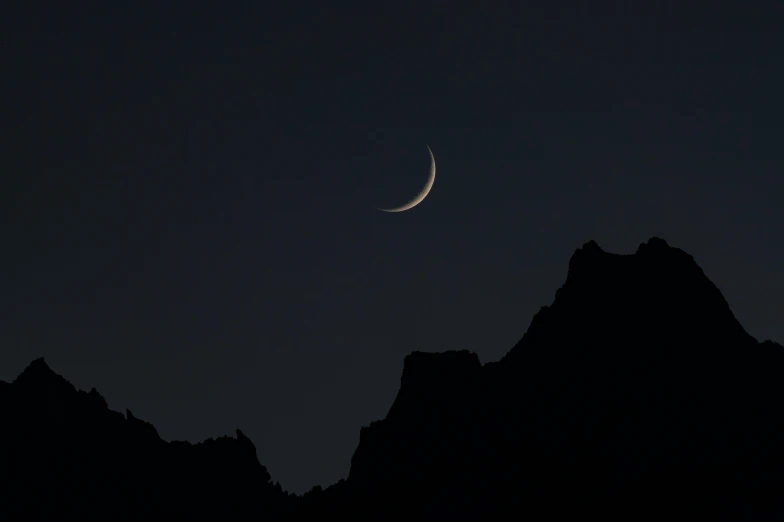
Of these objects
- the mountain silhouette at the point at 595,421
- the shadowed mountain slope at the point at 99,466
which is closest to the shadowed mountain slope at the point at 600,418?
the mountain silhouette at the point at 595,421

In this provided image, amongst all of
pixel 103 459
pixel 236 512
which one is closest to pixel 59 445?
pixel 103 459

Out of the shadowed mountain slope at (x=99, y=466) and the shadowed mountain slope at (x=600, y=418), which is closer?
the shadowed mountain slope at (x=600, y=418)

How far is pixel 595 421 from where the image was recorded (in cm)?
9169

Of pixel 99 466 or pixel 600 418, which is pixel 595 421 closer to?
pixel 600 418

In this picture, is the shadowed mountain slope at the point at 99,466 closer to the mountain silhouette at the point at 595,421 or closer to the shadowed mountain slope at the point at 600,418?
the mountain silhouette at the point at 595,421

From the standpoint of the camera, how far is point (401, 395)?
4240 inches

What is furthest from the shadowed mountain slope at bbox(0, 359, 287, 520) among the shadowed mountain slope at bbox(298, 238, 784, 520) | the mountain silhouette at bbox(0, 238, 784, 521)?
the shadowed mountain slope at bbox(298, 238, 784, 520)

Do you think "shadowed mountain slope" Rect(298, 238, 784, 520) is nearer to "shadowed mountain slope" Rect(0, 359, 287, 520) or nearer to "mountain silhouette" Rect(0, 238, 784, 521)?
"mountain silhouette" Rect(0, 238, 784, 521)

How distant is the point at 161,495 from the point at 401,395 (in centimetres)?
4606

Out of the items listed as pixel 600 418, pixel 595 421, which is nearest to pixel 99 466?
pixel 595 421

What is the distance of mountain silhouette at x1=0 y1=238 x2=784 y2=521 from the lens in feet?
276

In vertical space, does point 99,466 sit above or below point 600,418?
above

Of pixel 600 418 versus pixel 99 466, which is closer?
pixel 600 418

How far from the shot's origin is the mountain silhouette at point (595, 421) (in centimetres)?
8425
